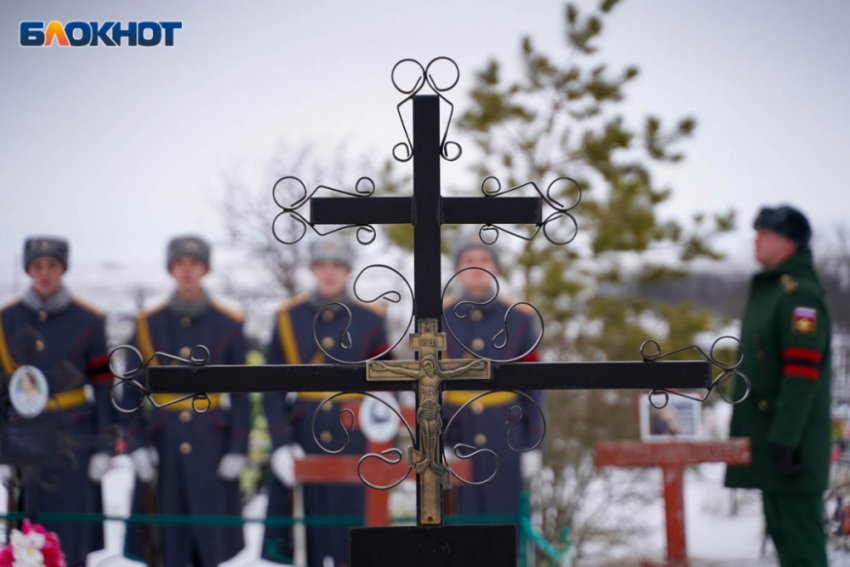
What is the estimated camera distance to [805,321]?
3.26 m

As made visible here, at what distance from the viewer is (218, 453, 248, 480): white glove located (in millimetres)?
3895

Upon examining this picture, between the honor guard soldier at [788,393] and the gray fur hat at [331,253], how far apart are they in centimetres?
188

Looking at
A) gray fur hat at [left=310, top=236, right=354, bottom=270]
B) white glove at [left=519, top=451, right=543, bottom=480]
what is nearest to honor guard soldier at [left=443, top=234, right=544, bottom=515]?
white glove at [left=519, top=451, right=543, bottom=480]

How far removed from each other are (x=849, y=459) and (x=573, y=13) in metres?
3.37

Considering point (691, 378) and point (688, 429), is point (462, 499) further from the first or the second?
point (691, 378)

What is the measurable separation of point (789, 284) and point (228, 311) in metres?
2.57

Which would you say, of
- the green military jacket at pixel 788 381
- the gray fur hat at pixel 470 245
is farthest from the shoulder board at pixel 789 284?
the gray fur hat at pixel 470 245

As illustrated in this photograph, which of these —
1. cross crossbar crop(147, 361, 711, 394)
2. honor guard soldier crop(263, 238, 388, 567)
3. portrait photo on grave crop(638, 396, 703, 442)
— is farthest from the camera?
honor guard soldier crop(263, 238, 388, 567)

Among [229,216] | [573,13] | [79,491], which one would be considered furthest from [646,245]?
[79,491]

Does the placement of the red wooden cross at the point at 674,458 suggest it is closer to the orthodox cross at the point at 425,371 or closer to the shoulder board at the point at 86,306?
the orthodox cross at the point at 425,371

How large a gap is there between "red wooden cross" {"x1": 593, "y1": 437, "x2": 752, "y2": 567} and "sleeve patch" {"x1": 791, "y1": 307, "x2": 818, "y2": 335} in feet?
1.66

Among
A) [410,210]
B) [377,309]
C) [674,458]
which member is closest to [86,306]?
[377,309]

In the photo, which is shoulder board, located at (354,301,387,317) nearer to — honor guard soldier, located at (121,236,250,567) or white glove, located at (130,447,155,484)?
honor guard soldier, located at (121,236,250,567)

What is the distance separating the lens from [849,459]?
14.7ft
